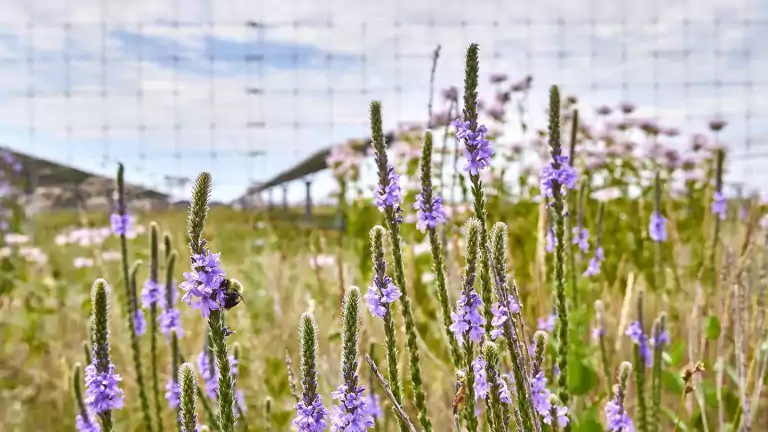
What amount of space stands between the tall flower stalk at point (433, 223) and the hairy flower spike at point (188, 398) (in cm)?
48

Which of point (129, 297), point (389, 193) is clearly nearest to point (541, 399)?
point (389, 193)

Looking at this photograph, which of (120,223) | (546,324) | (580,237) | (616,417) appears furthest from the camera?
(580,237)

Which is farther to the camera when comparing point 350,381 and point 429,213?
point 429,213

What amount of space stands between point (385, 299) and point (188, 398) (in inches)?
16.2

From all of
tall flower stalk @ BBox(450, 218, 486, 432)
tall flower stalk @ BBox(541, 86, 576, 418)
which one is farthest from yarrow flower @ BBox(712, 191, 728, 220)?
tall flower stalk @ BBox(450, 218, 486, 432)

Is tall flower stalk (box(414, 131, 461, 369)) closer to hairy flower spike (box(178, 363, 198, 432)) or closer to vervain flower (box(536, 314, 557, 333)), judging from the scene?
hairy flower spike (box(178, 363, 198, 432))

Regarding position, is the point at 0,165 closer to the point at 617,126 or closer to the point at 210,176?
the point at 617,126

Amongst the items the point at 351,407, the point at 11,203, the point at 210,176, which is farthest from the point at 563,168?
the point at 11,203

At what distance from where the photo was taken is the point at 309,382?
1143 millimetres

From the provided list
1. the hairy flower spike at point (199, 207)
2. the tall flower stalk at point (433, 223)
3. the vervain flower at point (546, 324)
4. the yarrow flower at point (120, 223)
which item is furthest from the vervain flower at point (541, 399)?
the yarrow flower at point (120, 223)

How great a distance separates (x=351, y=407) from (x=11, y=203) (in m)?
5.96

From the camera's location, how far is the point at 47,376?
3939 mm

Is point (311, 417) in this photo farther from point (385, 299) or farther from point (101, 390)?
point (101, 390)

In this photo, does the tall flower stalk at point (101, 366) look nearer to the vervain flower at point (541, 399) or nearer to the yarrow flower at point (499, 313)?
the yarrow flower at point (499, 313)
